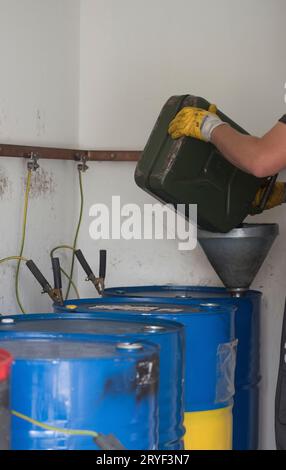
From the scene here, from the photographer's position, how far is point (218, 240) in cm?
257

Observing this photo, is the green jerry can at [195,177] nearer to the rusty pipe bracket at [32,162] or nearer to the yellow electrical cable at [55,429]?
the rusty pipe bracket at [32,162]

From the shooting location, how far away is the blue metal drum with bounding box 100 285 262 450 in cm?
258

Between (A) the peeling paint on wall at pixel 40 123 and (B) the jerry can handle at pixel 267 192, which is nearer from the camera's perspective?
(B) the jerry can handle at pixel 267 192

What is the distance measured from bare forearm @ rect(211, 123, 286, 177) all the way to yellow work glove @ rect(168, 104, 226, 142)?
0.07 feet

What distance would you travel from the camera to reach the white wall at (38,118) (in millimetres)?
2613

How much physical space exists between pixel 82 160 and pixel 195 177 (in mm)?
772

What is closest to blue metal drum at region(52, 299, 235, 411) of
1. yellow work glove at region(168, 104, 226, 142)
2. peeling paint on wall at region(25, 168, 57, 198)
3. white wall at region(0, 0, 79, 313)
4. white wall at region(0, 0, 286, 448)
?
yellow work glove at region(168, 104, 226, 142)

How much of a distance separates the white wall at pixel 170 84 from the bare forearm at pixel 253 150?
0.73m

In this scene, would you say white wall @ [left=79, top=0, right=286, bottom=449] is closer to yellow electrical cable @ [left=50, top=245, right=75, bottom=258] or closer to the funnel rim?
yellow electrical cable @ [left=50, top=245, right=75, bottom=258]

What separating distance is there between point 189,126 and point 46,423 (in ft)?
3.64

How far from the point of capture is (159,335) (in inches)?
66.6

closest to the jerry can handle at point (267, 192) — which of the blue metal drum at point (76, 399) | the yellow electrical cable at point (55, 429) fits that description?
the blue metal drum at point (76, 399)

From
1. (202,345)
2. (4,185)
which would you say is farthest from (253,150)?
(4,185)
